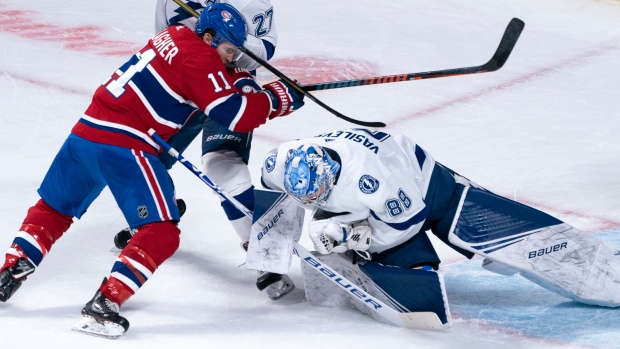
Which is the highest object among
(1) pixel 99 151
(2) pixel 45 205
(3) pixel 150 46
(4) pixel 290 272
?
(3) pixel 150 46

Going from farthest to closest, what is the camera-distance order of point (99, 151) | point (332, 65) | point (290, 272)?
1. point (332, 65)
2. point (290, 272)
3. point (99, 151)

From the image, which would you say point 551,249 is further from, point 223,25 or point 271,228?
point 223,25

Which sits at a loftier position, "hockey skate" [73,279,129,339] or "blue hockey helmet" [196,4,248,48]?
"blue hockey helmet" [196,4,248,48]

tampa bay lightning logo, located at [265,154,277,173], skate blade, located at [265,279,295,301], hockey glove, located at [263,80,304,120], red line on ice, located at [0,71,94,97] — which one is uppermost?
hockey glove, located at [263,80,304,120]

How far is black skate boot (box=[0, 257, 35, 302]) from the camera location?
11.3 ft

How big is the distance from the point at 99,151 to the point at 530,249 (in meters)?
1.45

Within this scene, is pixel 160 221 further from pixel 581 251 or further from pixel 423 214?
pixel 581 251

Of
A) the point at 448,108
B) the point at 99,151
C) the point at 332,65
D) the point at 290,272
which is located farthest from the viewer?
the point at 332,65

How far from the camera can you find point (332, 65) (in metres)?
6.16

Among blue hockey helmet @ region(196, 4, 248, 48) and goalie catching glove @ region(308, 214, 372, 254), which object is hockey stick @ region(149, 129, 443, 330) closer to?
goalie catching glove @ region(308, 214, 372, 254)

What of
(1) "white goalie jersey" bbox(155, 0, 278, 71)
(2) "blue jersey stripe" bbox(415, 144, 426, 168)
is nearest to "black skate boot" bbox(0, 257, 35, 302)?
(1) "white goalie jersey" bbox(155, 0, 278, 71)

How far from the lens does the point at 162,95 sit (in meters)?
3.48

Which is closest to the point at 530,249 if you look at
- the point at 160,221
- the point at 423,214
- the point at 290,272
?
the point at 423,214

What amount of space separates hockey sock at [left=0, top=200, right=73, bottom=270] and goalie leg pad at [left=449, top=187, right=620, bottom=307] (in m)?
1.36
